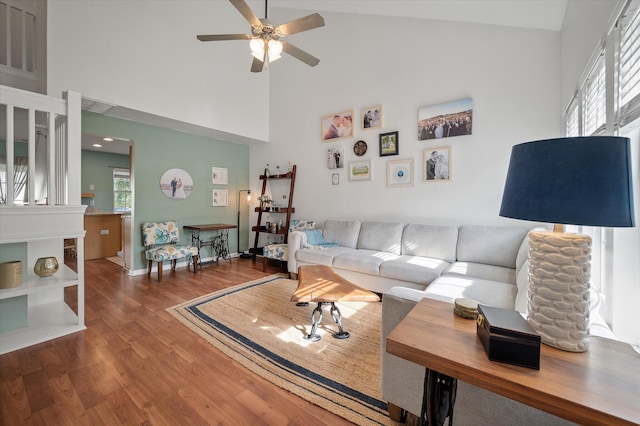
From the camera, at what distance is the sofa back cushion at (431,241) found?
322 cm

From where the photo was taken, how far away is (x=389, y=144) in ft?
12.8

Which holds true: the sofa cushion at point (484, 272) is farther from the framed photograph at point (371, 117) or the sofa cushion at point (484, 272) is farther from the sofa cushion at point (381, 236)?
the framed photograph at point (371, 117)

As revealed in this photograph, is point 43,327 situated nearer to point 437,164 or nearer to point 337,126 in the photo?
point 337,126

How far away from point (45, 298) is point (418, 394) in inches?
142

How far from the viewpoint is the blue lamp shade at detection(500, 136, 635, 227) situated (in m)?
0.69

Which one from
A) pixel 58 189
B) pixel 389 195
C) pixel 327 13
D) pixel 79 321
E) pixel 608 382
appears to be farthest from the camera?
pixel 327 13

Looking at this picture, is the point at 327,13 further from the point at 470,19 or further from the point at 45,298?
the point at 45,298

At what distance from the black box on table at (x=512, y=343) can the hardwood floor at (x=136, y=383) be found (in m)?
1.02

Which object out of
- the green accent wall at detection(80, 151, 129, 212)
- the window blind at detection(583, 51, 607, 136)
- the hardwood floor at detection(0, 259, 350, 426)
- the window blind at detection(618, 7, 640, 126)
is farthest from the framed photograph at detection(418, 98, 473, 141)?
the green accent wall at detection(80, 151, 129, 212)

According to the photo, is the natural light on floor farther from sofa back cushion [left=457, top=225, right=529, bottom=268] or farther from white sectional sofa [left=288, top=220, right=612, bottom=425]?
sofa back cushion [left=457, top=225, right=529, bottom=268]

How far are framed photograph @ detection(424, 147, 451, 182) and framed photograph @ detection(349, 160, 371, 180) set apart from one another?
86cm

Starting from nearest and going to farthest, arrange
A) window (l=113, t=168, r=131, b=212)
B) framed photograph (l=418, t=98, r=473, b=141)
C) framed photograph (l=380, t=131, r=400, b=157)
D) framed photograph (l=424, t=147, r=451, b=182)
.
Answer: framed photograph (l=418, t=98, r=473, b=141), framed photograph (l=424, t=147, r=451, b=182), framed photograph (l=380, t=131, r=400, b=157), window (l=113, t=168, r=131, b=212)

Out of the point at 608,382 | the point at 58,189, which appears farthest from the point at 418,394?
the point at 58,189

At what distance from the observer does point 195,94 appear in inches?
163
